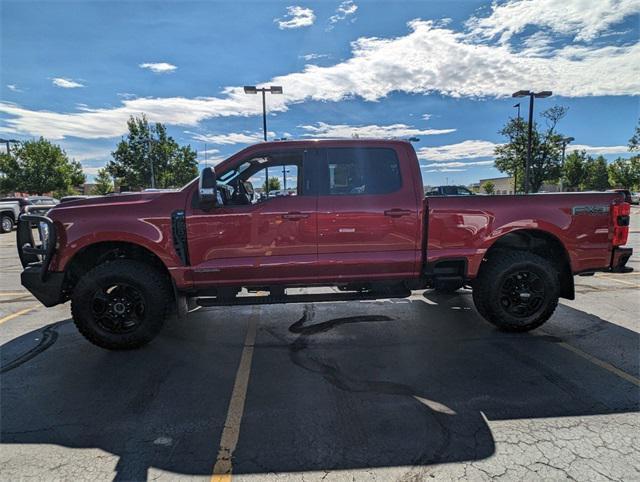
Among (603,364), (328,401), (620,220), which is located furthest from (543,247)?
(328,401)

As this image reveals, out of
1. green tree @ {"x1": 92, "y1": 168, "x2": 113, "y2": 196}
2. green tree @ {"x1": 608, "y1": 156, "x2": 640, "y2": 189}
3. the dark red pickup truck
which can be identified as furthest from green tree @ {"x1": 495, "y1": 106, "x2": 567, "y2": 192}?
green tree @ {"x1": 92, "y1": 168, "x2": 113, "y2": 196}

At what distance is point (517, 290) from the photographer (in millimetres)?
4531

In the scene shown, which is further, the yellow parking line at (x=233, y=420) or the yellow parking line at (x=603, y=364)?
the yellow parking line at (x=603, y=364)

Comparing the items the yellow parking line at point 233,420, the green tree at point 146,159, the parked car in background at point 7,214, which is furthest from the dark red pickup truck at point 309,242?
the green tree at point 146,159

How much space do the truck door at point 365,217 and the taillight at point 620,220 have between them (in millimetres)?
2317

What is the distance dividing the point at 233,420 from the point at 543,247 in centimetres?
404

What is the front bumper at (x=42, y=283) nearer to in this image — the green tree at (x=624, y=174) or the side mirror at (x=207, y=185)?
the side mirror at (x=207, y=185)

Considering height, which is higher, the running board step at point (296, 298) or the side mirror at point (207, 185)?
the side mirror at point (207, 185)

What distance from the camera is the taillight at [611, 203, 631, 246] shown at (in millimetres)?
4523

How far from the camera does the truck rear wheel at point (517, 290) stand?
4.45m

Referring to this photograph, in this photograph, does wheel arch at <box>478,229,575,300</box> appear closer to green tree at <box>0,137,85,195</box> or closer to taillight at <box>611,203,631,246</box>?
taillight at <box>611,203,631,246</box>

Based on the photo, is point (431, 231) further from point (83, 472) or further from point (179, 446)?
point (83, 472)

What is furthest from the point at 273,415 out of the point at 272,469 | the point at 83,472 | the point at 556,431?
the point at 556,431

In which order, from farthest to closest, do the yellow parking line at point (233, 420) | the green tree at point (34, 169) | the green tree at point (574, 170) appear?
the green tree at point (574, 170) → the green tree at point (34, 169) → the yellow parking line at point (233, 420)
